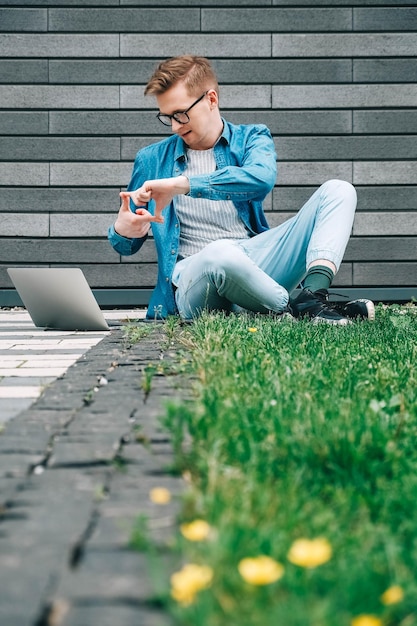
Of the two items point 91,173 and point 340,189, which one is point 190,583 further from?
point 91,173

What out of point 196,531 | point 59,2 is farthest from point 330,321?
point 59,2

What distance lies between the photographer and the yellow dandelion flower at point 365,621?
938 millimetres

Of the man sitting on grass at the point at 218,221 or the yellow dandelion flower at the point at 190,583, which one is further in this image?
the man sitting on grass at the point at 218,221

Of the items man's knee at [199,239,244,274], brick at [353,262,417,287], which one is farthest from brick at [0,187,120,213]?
man's knee at [199,239,244,274]

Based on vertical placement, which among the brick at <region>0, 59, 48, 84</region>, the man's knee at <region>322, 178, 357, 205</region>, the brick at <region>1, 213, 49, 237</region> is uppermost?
the brick at <region>0, 59, 48, 84</region>

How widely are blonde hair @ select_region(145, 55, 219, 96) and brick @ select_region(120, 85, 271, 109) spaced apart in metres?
3.05

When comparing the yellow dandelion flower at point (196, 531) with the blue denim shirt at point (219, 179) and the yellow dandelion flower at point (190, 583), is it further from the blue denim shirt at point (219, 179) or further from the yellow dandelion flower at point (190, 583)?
the blue denim shirt at point (219, 179)

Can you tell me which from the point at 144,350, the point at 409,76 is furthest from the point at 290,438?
the point at 409,76

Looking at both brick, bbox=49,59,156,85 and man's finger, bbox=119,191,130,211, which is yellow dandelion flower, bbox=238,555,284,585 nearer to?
man's finger, bbox=119,191,130,211

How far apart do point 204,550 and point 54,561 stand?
23cm

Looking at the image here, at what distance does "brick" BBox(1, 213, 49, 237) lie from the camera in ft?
24.6

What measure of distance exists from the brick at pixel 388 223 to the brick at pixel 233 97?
54.1 inches

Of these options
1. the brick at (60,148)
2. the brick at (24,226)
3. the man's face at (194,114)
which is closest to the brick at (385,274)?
the brick at (60,148)

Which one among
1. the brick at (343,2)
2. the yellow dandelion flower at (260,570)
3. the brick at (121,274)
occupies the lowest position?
the brick at (121,274)
